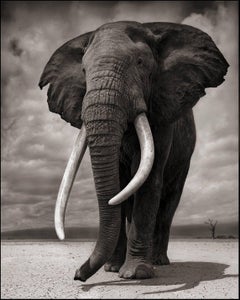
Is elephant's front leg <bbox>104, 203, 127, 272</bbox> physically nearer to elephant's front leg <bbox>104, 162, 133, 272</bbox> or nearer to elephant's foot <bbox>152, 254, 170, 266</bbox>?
elephant's front leg <bbox>104, 162, 133, 272</bbox>

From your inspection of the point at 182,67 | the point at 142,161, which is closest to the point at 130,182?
the point at 142,161

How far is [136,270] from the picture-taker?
20.7ft

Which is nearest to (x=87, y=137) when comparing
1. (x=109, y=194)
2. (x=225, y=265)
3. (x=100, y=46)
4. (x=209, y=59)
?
(x=109, y=194)

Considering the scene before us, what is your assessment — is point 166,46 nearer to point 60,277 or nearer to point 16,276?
point 60,277

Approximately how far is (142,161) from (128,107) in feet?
2.19

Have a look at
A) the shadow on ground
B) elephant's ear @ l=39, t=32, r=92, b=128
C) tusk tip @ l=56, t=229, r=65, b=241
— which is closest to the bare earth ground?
the shadow on ground

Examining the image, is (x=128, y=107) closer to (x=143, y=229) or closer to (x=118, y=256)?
(x=143, y=229)

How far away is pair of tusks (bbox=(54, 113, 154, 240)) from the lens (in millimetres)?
5371

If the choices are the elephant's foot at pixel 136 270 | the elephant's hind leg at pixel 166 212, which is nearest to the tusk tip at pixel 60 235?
the elephant's foot at pixel 136 270

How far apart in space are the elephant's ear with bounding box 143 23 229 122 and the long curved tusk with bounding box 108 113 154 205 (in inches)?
26.4

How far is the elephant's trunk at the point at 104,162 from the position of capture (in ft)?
18.4

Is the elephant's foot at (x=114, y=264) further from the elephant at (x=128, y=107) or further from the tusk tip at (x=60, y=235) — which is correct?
the tusk tip at (x=60, y=235)

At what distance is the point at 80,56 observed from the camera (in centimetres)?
693

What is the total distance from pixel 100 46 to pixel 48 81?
1.42 metres
